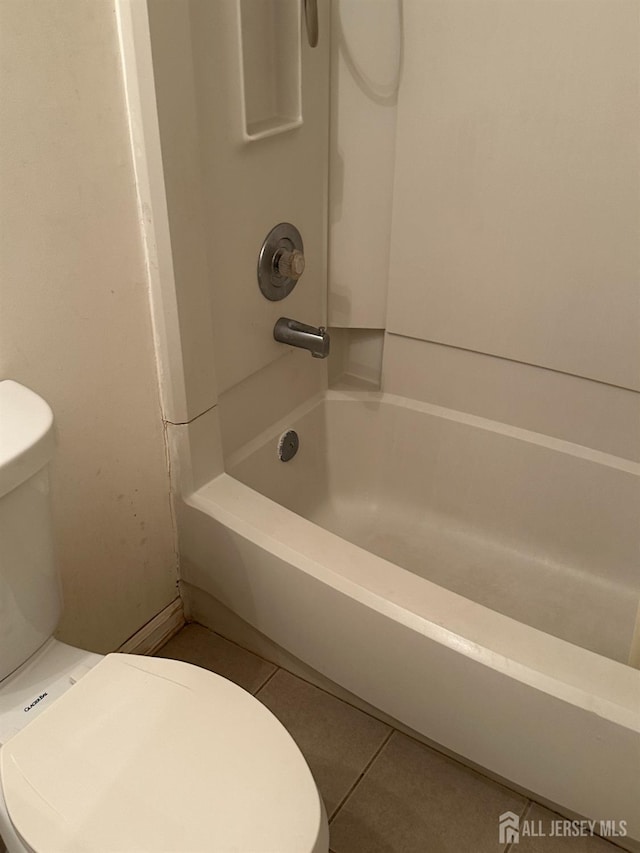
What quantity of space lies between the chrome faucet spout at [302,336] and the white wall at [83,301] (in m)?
0.33

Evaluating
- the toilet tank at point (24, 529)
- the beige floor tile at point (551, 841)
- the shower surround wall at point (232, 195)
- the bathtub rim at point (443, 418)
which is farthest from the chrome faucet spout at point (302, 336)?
the beige floor tile at point (551, 841)

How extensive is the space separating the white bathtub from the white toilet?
1.07ft

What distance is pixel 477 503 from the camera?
1.86 meters

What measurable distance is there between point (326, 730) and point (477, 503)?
0.65 meters

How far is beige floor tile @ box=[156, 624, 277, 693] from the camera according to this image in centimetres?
165

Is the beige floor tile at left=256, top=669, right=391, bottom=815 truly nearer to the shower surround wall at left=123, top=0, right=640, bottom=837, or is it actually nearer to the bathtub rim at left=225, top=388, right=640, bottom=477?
the shower surround wall at left=123, top=0, right=640, bottom=837

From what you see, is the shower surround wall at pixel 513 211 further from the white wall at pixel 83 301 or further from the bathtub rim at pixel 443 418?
the white wall at pixel 83 301

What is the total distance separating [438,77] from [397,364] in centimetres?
65

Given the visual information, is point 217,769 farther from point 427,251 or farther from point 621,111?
point 621,111

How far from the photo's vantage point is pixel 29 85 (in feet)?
3.51

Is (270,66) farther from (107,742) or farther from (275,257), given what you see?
(107,742)

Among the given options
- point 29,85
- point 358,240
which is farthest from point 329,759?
point 29,85

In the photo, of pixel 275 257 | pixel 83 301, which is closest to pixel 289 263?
pixel 275 257

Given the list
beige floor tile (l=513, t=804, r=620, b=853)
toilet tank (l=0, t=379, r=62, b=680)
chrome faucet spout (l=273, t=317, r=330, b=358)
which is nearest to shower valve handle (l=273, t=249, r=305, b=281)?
chrome faucet spout (l=273, t=317, r=330, b=358)
